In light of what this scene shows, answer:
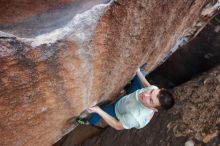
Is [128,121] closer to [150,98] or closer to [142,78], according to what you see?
[150,98]

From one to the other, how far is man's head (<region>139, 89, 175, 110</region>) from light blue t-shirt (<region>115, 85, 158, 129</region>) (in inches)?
2.3

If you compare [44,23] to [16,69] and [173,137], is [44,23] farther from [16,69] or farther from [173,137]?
[173,137]

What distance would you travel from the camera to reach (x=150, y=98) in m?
2.36

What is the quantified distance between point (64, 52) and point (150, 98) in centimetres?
84

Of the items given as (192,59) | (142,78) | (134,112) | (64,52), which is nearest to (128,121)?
(134,112)

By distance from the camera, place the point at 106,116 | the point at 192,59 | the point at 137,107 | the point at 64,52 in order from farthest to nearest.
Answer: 1. the point at 192,59
2. the point at 106,116
3. the point at 137,107
4. the point at 64,52

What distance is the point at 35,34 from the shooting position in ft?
5.86

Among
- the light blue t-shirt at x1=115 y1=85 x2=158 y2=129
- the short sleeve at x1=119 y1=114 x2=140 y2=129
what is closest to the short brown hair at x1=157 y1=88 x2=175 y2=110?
the light blue t-shirt at x1=115 y1=85 x2=158 y2=129

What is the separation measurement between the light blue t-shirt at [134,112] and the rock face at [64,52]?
172mm

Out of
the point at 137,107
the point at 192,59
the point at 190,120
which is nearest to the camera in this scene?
the point at 137,107

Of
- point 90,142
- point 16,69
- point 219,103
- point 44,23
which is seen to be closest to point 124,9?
point 44,23

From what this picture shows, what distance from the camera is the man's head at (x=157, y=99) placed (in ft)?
7.50

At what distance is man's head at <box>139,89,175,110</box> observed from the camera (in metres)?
2.29

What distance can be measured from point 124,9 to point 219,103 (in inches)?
69.6
